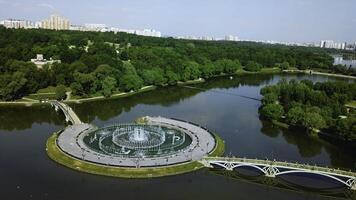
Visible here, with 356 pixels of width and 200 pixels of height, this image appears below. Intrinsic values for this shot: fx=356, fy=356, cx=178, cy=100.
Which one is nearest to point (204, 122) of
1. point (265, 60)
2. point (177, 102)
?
point (177, 102)

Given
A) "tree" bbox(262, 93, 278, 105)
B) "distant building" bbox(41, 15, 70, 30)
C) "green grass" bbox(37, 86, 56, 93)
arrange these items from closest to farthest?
1. "tree" bbox(262, 93, 278, 105)
2. "green grass" bbox(37, 86, 56, 93)
3. "distant building" bbox(41, 15, 70, 30)

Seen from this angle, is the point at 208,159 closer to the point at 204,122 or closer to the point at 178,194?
the point at 178,194

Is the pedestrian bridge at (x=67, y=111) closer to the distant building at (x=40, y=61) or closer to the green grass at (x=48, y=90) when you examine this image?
the green grass at (x=48, y=90)

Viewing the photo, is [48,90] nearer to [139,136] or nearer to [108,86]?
[108,86]

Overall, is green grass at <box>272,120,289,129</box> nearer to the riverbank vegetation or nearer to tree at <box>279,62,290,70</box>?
the riverbank vegetation

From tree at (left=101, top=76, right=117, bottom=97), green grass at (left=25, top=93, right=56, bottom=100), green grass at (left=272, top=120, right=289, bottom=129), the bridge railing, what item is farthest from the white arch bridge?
green grass at (left=25, top=93, right=56, bottom=100)

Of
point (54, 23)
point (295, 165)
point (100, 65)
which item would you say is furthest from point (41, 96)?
point (54, 23)
